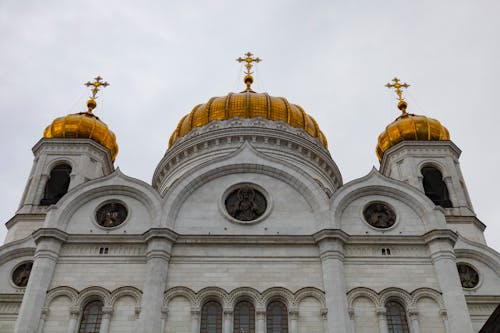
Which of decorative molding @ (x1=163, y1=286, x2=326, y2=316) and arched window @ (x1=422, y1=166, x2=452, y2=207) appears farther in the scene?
arched window @ (x1=422, y1=166, x2=452, y2=207)

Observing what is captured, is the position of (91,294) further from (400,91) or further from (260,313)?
(400,91)

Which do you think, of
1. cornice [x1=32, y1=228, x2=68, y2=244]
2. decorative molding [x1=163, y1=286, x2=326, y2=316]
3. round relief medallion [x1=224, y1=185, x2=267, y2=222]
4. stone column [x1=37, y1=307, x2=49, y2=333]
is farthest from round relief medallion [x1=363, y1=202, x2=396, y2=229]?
stone column [x1=37, y1=307, x2=49, y2=333]

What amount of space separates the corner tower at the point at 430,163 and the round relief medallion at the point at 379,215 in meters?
6.81

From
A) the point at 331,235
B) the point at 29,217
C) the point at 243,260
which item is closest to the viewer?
the point at 243,260

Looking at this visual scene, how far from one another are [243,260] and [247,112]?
14.1 meters

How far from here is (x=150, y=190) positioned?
2172cm

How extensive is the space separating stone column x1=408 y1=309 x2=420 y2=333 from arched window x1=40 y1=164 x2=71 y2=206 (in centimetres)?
1878

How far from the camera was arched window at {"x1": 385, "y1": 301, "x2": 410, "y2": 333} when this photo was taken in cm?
1864

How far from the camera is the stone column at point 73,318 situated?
1827 centimetres

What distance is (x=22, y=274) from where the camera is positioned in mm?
23906

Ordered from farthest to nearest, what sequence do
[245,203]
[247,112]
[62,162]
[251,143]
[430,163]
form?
1. [247,112]
2. [251,143]
3. [430,163]
4. [62,162]
5. [245,203]

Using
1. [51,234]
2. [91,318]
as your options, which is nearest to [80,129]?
[51,234]

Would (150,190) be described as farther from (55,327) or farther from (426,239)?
(426,239)

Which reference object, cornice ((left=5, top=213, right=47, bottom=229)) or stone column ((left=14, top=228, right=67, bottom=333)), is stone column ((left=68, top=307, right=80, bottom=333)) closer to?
stone column ((left=14, top=228, right=67, bottom=333))
